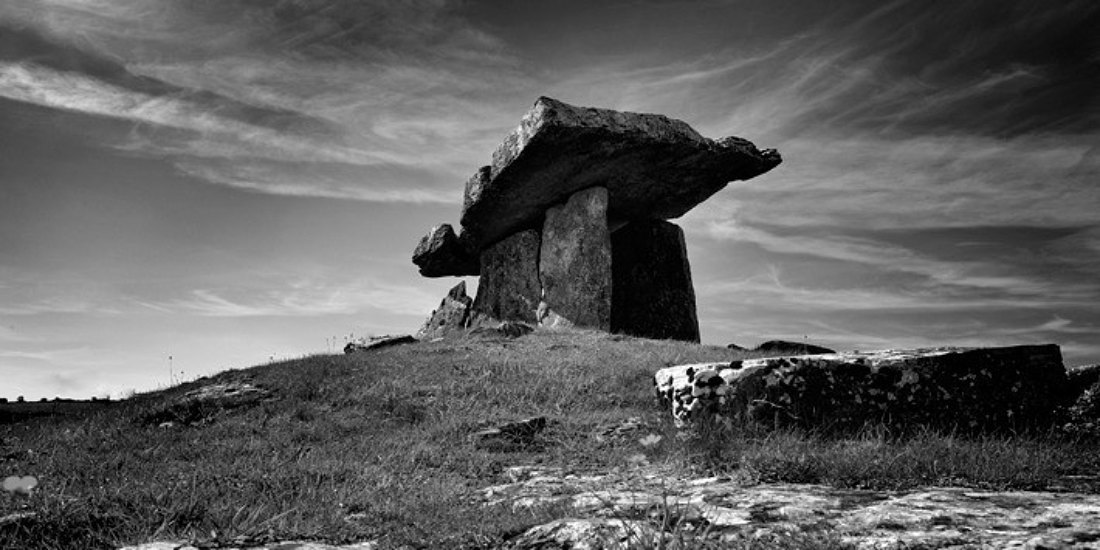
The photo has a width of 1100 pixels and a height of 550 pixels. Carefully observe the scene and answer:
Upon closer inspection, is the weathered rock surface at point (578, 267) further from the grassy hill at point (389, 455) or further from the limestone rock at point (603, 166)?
the grassy hill at point (389, 455)

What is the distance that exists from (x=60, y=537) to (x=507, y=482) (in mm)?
3491

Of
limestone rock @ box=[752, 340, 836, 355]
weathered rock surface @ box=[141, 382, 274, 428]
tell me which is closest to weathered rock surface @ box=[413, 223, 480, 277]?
limestone rock @ box=[752, 340, 836, 355]

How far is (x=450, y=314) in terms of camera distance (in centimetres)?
2725

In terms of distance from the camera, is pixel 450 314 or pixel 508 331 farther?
pixel 450 314

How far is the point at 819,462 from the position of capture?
227 inches

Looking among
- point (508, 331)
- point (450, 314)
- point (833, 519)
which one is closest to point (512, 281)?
point (450, 314)

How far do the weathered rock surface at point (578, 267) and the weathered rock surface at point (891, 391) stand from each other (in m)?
14.1

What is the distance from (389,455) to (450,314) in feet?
62.6

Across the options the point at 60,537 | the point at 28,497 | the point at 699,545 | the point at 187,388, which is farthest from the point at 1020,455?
the point at 187,388

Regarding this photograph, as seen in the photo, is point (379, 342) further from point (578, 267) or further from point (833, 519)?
point (833, 519)

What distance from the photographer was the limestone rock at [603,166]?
20.1 m

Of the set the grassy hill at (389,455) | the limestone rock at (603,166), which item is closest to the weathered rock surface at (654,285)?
the limestone rock at (603,166)

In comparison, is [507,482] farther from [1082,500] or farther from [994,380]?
[994,380]

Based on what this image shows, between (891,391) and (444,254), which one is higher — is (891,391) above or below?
below
